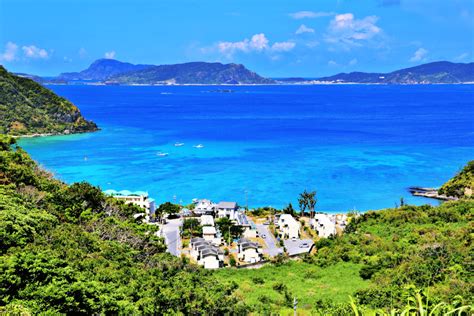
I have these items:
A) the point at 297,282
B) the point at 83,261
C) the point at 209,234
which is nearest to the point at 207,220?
the point at 209,234

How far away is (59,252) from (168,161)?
37.8 meters

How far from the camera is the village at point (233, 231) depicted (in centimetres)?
2412

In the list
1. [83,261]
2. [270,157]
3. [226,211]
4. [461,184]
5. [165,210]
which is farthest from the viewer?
[270,157]

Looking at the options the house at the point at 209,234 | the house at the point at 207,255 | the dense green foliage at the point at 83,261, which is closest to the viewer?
the dense green foliage at the point at 83,261

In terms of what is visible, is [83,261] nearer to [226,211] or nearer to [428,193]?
[226,211]

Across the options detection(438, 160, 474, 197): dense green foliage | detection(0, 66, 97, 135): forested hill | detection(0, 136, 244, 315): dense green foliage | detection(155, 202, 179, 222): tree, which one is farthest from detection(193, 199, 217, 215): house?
detection(0, 66, 97, 135): forested hill

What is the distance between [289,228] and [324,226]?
2.30m

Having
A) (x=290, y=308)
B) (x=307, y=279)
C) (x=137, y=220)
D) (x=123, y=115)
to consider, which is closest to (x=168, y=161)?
(x=137, y=220)

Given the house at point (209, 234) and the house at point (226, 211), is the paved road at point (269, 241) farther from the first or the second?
the house at point (209, 234)

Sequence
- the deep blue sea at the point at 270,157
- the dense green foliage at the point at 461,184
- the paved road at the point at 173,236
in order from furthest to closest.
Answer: the deep blue sea at the point at 270,157 → the dense green foliage at the point at 461,184 → the paved road at the point at 173,236

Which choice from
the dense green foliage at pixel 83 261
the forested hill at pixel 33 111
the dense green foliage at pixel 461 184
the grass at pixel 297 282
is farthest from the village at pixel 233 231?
the forested hill at pixel 33 111

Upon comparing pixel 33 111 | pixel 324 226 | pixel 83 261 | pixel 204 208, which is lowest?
pixel 324 226

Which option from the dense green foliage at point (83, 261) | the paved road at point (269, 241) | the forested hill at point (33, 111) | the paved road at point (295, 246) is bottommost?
the paved road at point (269, 241)

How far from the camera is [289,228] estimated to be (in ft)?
93.2
